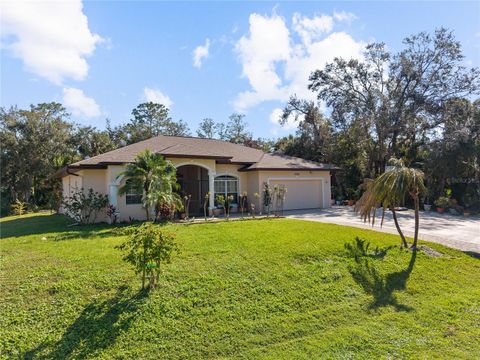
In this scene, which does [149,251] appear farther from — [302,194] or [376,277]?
[302,194]

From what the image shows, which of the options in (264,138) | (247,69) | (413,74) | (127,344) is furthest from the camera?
(264,138)

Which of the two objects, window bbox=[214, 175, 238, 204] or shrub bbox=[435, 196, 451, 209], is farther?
shrub bbox=[435, 196, 451, 209]

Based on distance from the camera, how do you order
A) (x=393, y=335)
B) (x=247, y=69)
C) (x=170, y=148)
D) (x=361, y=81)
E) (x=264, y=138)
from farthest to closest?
(x=264, y=138) < (x=361, y=81) < (x=247, y=69) < (x=170, y=148) < (x=393, y=335)

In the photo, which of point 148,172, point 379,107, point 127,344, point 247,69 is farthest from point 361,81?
point 127,344

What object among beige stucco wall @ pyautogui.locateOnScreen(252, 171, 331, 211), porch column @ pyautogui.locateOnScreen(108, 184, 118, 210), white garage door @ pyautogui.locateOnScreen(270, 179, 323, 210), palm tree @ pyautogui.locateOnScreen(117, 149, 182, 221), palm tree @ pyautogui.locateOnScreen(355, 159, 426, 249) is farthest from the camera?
white garage door @ pyautogui.locateOnScreen(270, 179, 323, 210)

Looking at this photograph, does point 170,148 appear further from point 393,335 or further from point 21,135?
point 21,135

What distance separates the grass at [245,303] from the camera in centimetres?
552

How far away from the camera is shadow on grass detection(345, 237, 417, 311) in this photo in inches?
294

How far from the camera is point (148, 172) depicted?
13.8m

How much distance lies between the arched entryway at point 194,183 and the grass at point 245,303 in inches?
384

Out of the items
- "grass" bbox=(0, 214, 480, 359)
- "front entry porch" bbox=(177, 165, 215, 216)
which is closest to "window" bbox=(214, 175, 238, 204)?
"front entry porch" bbox=(177, 165, 215, 216)

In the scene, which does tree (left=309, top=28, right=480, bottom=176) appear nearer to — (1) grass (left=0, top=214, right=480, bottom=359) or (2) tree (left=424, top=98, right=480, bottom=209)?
(2) tree (left=424, top=98, right=480, bottom=209)

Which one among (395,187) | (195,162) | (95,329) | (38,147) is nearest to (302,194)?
(195,162)

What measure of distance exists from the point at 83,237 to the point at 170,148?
26.5ft
